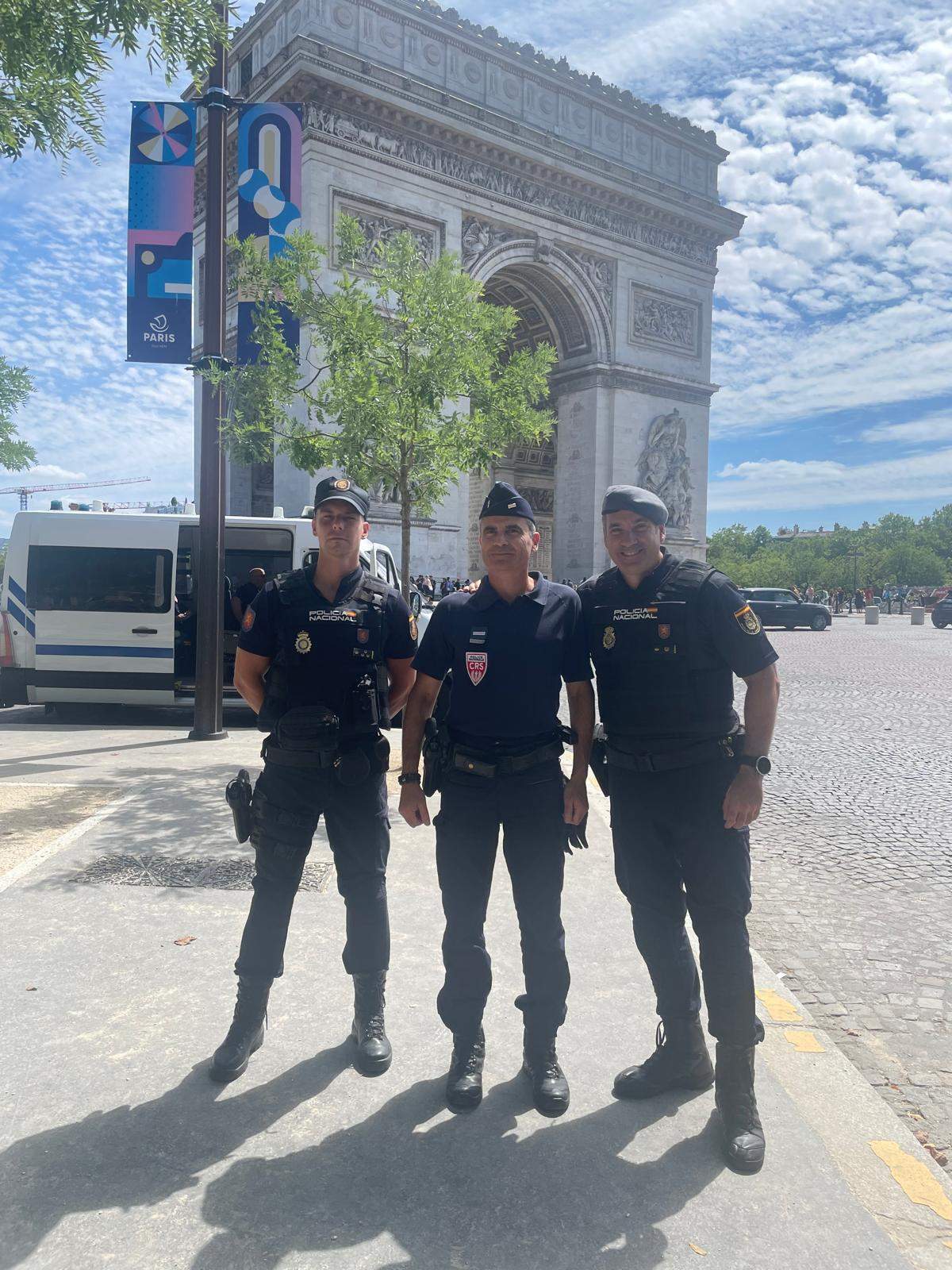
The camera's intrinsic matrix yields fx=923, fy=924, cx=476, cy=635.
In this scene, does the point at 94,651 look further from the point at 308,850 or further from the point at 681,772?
the point at 681,772

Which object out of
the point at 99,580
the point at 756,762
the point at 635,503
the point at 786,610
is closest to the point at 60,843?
the point at 635,503

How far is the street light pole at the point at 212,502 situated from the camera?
30.4 feet

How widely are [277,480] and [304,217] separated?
6.51 metres

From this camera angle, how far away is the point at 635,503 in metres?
2.96

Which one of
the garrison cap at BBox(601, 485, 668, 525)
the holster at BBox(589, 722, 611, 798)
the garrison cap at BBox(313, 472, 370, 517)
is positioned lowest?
the holster at BBox(589, 722, 611, 798)

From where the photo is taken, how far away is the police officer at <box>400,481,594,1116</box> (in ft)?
9.71

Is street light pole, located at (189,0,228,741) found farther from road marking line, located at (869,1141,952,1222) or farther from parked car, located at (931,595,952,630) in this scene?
parked car, located at (931,595,952,630)

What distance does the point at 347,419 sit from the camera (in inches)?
352

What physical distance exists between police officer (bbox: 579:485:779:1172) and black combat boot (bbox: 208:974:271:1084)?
3.86ft

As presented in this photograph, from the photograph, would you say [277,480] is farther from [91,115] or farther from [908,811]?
[908,811]

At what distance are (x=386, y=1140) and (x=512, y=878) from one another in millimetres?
830

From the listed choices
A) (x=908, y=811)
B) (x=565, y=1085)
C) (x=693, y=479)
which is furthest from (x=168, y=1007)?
(x=693, y=479)

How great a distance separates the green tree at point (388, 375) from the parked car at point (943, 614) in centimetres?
3105

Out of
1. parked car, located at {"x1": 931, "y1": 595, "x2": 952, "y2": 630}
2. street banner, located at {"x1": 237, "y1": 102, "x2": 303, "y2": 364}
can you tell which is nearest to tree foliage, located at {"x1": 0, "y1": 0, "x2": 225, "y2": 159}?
street banner, located at {"x1": 237, "y1": 102, "x2": 303, "y2": 364}
